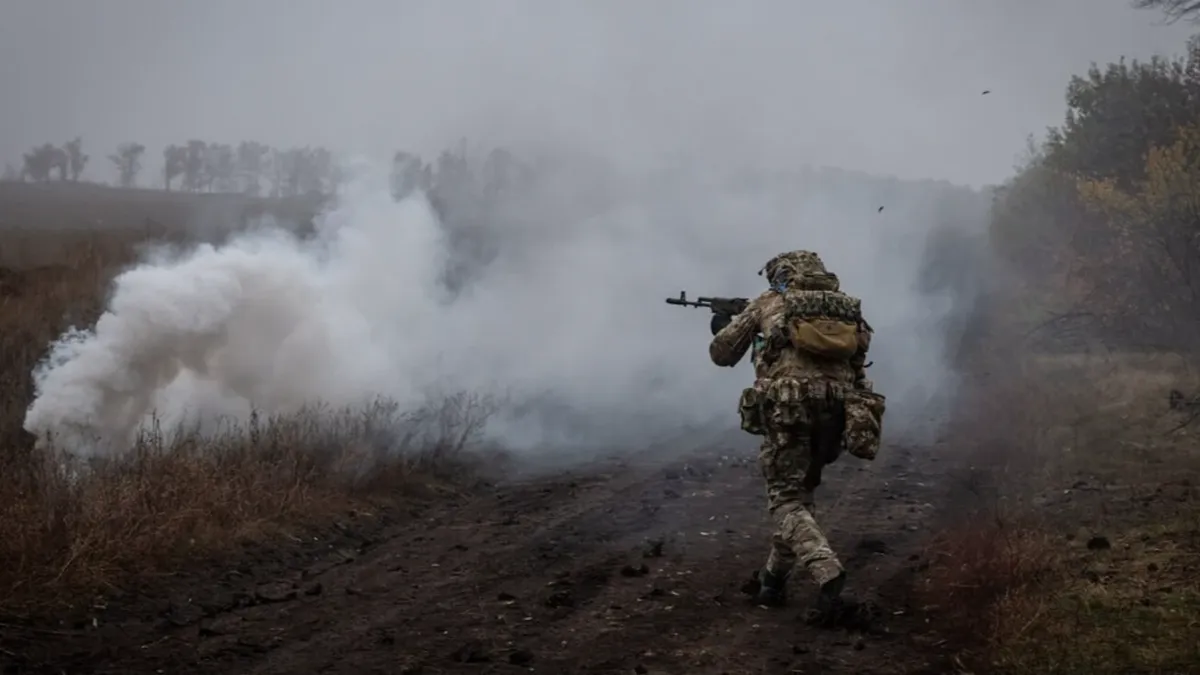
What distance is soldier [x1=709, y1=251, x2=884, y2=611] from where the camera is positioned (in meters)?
6.38

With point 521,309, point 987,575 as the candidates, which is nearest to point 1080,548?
point 987,575

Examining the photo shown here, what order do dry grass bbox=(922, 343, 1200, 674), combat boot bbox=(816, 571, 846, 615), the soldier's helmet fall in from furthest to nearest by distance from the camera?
the soldier's helmet → combat boot bbox=(816, 571, 846, 615) → dry grass bbox=(922, 343, 1200, 674)

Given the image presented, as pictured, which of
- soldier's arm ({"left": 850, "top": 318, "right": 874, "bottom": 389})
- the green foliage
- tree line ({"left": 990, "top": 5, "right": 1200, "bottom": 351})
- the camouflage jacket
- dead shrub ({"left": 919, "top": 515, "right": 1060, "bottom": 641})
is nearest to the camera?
dead shrub ({"left": 919, "top": 515, "right": 1060, "bottom": 641})

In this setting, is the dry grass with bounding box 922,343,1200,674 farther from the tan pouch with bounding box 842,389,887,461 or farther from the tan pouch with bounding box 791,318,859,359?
the tan pouch with bounding box 791,318,859,359

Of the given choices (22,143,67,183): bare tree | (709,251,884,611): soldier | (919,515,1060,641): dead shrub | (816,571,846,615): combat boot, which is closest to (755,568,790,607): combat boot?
(709,251,884,611): soldier

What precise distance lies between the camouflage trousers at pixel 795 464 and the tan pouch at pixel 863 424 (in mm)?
103

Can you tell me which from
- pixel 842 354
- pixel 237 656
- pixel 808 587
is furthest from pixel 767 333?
pixel 237 656

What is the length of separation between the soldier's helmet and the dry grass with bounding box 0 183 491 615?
4.02 metres

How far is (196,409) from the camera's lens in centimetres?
1069

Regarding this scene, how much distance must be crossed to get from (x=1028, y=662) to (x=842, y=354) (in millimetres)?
2056

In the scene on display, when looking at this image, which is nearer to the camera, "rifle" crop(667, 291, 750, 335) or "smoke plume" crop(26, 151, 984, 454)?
"rifle" crop(667, 291, 750, 335)

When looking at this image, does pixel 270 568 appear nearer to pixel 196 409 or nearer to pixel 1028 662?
pixel 196 409

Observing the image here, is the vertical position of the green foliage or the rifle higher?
the green foliage

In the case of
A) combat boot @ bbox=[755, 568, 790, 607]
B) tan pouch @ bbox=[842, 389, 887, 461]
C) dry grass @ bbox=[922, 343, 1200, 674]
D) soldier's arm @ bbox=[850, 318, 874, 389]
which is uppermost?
soldier's arm @ bbox=[850, 318, 874, 389]
